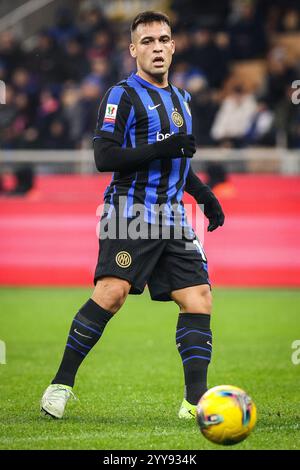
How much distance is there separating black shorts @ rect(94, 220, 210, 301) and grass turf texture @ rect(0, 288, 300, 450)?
80 centimetres

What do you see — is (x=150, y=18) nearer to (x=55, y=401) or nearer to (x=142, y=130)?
(x=142, y=130)

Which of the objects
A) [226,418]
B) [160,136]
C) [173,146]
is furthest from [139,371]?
[226,418]

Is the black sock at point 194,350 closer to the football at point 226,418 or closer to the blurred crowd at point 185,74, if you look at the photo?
the football at point 226,418

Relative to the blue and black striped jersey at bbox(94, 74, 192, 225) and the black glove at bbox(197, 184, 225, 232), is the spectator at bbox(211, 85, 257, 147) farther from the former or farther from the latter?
the blue and black striped jersey at bbox(94, 74, 192, 225)

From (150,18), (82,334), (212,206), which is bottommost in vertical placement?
(82,334)

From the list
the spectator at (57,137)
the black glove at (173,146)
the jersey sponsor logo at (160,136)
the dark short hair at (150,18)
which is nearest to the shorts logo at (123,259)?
the black glove at (173,146)

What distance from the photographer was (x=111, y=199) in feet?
20.2

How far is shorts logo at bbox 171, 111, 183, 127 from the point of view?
617 cm

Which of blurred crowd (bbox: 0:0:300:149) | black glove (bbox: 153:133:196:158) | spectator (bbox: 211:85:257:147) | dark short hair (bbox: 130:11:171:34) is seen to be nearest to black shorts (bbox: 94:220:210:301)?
black glove (bbox: 153:133:196:158)

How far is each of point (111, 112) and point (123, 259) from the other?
2.83 ft

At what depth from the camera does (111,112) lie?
6004mm

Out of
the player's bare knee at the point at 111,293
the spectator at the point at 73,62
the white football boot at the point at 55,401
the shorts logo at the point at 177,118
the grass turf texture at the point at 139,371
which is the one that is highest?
the spectator at the point at 73,62

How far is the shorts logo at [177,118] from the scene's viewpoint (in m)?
6.17

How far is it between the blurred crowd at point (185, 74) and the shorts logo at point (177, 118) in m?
9.42
